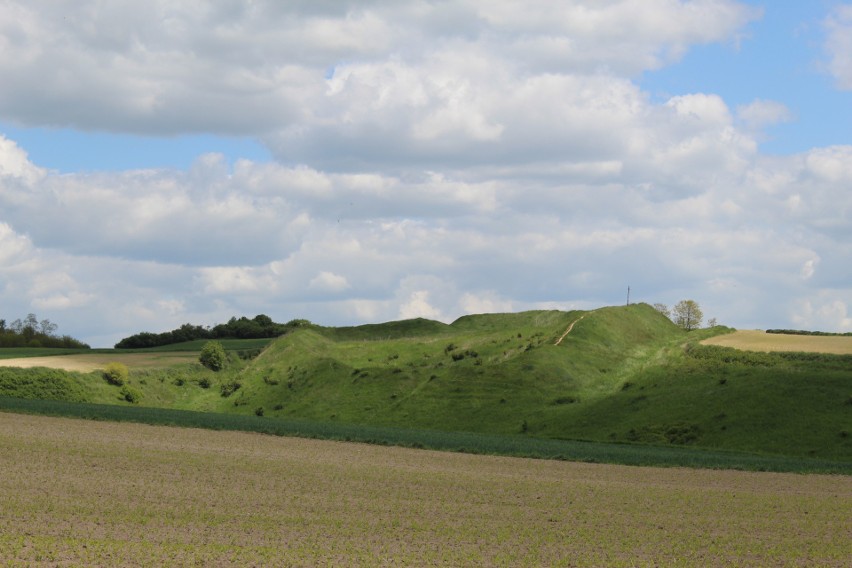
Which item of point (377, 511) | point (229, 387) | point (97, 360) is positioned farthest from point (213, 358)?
point (377, 511)

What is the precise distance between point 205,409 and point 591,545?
81.1m

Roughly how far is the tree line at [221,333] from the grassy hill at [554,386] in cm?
4493

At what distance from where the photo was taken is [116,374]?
106625 millimetres

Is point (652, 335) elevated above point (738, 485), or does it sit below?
above

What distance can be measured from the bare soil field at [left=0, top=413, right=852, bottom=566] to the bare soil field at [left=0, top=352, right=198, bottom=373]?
58139mm

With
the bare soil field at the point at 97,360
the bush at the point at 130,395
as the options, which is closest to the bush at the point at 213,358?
the bare soil field at the point at 97,360

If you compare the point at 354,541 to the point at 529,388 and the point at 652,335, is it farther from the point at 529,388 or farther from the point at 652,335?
the point at 652,335

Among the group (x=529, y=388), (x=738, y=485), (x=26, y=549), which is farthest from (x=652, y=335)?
(x=26, y=549)

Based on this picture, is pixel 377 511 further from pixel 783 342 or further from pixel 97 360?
pixel 97 360

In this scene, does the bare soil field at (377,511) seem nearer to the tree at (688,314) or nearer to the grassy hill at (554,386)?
the grassy hill at (554,386)

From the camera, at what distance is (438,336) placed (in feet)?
437

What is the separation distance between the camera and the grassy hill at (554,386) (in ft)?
256

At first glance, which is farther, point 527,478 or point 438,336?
point 438,336

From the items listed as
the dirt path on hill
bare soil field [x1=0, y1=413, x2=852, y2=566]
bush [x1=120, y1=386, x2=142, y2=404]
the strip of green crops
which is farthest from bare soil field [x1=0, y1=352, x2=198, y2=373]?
bare soil field [x1=0, y1=413, x2=852, y2=566]
